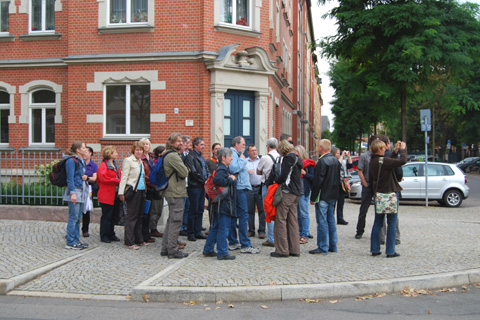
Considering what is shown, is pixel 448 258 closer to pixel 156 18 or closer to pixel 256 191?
pixel 256 191

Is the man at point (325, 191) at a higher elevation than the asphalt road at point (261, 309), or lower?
higher

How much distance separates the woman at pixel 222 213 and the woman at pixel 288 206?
0.75 metres

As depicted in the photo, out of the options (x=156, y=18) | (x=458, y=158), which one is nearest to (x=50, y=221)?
(x=156, y=18)

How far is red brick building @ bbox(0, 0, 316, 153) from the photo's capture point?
1420 cm

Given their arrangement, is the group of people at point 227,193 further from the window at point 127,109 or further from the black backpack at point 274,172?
the window at point 127,109

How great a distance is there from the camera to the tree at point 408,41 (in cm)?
1770

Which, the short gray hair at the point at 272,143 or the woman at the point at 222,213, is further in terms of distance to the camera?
the short gray hair at the point at 272,143

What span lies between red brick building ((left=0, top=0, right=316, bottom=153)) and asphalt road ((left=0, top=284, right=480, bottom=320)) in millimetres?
8676

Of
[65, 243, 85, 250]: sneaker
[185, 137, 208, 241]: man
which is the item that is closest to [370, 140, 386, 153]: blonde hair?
[185, 137, 208, 241]: man

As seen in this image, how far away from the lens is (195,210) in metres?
9.23

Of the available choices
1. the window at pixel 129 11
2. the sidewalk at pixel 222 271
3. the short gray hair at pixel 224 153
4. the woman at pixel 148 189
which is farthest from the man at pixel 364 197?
the window at pixel 129 11

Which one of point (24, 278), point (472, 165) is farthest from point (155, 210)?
point (472, 165)

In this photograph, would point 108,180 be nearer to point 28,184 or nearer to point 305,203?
point 305,203

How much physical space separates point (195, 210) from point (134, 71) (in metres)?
6.82
